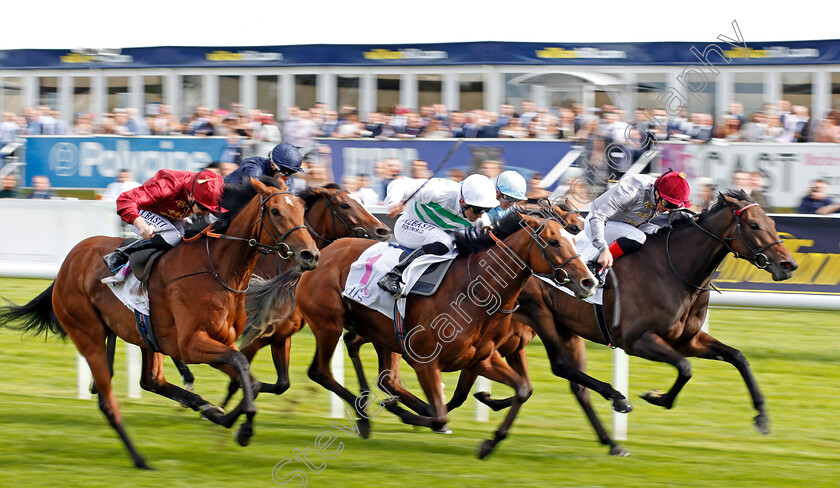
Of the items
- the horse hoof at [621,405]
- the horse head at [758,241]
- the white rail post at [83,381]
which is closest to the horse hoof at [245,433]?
the horse hoof at [621,405]

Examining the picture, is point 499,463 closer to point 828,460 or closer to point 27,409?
point 828,460

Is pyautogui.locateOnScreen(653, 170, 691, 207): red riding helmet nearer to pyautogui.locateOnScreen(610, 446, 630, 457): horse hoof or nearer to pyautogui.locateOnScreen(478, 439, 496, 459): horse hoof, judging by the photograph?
pyautogui.locateOnScreen(610, 446, 630, 457): horse hoof

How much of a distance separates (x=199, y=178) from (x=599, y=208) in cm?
231

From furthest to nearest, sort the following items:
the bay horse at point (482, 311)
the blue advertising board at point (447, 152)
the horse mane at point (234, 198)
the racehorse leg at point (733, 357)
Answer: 1. the blue advertising board at point (447, 152)
2. the racehorse leg at point (733, 357)
3. the horse mane at point (234, 198)
4. the bay horse at point (482, 311)

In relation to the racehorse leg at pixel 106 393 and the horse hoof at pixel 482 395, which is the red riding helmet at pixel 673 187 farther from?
the racehorse leg at pixel 106 393

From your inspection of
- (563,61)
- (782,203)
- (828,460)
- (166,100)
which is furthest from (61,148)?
(828,460)

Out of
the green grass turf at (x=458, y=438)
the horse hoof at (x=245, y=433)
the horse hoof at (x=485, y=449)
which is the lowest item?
the green grass turf at (x=458, y=438)

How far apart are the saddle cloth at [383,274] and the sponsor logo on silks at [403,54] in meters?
7.75

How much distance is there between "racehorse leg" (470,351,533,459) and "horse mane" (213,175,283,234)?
4.87 feet

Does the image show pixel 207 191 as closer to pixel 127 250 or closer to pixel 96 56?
pixel 127 250

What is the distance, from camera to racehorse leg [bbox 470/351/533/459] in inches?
207

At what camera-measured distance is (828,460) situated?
17.6ft

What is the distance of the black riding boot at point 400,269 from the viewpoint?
210 inches

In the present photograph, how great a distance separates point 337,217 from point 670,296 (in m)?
2.13
